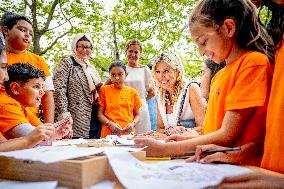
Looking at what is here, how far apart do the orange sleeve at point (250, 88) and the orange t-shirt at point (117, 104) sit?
3.11 m

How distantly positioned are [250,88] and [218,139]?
0.24 meters

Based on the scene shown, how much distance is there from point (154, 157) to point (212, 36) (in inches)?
23.8

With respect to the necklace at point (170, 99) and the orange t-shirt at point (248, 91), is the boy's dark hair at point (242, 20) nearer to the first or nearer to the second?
the orange t-shirt at point (248, 91)

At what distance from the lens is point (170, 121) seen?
9.98 feet

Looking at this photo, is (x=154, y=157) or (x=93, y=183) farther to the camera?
(x=154, y=157)

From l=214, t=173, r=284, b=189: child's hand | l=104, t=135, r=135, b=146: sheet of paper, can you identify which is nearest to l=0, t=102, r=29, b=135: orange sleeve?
l=104, t=135, r=135, b=146: sheet of paper

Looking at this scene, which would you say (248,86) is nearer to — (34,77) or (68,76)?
(34,77)

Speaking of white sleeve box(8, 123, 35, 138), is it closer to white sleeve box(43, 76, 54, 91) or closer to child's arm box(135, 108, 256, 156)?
child's arm box(135, 108, 256, 156)

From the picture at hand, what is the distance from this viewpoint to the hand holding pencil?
1185mm

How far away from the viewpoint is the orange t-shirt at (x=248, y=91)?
1.20 m

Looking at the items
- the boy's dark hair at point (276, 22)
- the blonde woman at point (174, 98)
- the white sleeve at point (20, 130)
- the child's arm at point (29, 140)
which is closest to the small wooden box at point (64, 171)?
the child's arm at point (29, 140)

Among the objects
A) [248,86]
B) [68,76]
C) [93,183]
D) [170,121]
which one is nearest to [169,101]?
[170,121]

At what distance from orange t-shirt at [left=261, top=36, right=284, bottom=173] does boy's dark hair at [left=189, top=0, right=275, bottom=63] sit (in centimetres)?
23

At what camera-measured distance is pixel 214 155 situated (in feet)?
3.90
